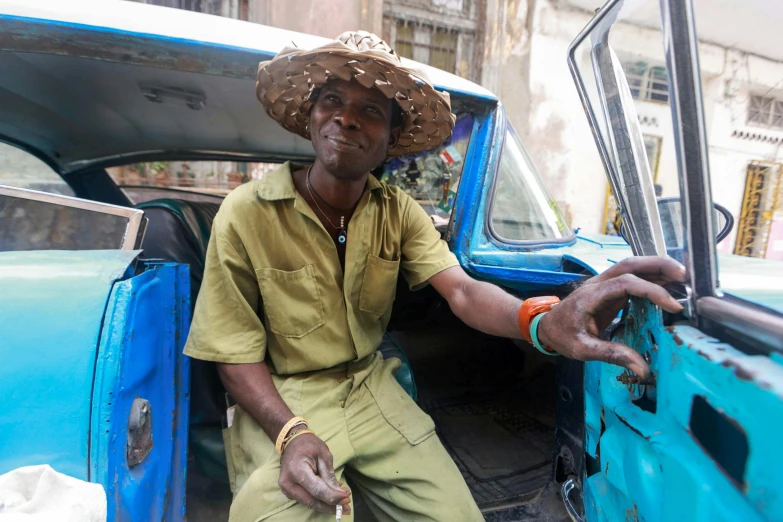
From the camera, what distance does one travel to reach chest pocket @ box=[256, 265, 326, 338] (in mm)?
1413

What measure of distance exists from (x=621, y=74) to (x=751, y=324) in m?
0.61

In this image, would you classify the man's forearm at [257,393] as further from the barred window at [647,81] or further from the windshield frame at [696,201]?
the barred window at [647,81]

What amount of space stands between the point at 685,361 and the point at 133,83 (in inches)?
78.8

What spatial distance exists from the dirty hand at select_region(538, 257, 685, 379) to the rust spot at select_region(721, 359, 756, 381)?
113mm

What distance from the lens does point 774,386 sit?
23.7 inches

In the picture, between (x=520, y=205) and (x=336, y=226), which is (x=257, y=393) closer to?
(x=336, y=226)

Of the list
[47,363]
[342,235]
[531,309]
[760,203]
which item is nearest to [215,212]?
[342,235]

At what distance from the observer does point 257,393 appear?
1.34 metres

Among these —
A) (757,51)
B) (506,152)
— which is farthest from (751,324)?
(506,152)

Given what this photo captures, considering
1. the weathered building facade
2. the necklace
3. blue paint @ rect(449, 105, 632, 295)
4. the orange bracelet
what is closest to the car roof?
blue paint @ rect(449, 105, 632, 295)

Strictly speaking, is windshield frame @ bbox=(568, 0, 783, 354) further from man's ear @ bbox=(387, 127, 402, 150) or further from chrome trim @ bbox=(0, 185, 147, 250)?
chrome trim @ bbox=(0, 185, 147, 250)

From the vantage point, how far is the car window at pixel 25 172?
2.33 metres

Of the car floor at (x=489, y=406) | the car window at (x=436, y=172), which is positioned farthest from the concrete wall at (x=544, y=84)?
the car window at (x=436, y=172)

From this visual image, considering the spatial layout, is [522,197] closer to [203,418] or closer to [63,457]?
[203,418]
